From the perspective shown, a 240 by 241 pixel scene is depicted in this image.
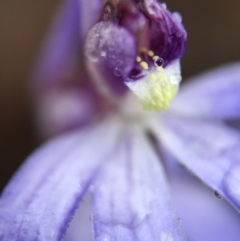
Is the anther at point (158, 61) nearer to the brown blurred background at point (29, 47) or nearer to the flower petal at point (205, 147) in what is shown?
the flower petal at point (205, 147)

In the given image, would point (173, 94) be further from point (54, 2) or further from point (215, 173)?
point (54, 2)

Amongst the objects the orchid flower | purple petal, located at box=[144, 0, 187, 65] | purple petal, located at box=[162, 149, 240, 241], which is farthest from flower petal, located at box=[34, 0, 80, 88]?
purple petal, located at box=[162, 149, 240, 241]

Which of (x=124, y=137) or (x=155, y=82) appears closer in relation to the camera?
(x=155, y=82)

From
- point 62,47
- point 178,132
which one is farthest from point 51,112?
point 178,132

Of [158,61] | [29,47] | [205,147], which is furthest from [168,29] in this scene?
[29,47]

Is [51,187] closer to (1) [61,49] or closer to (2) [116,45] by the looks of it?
(2) [116,45]

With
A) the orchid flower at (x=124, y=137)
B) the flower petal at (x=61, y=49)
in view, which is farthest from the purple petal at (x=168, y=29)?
the flower petal at (x=61, y=49)
